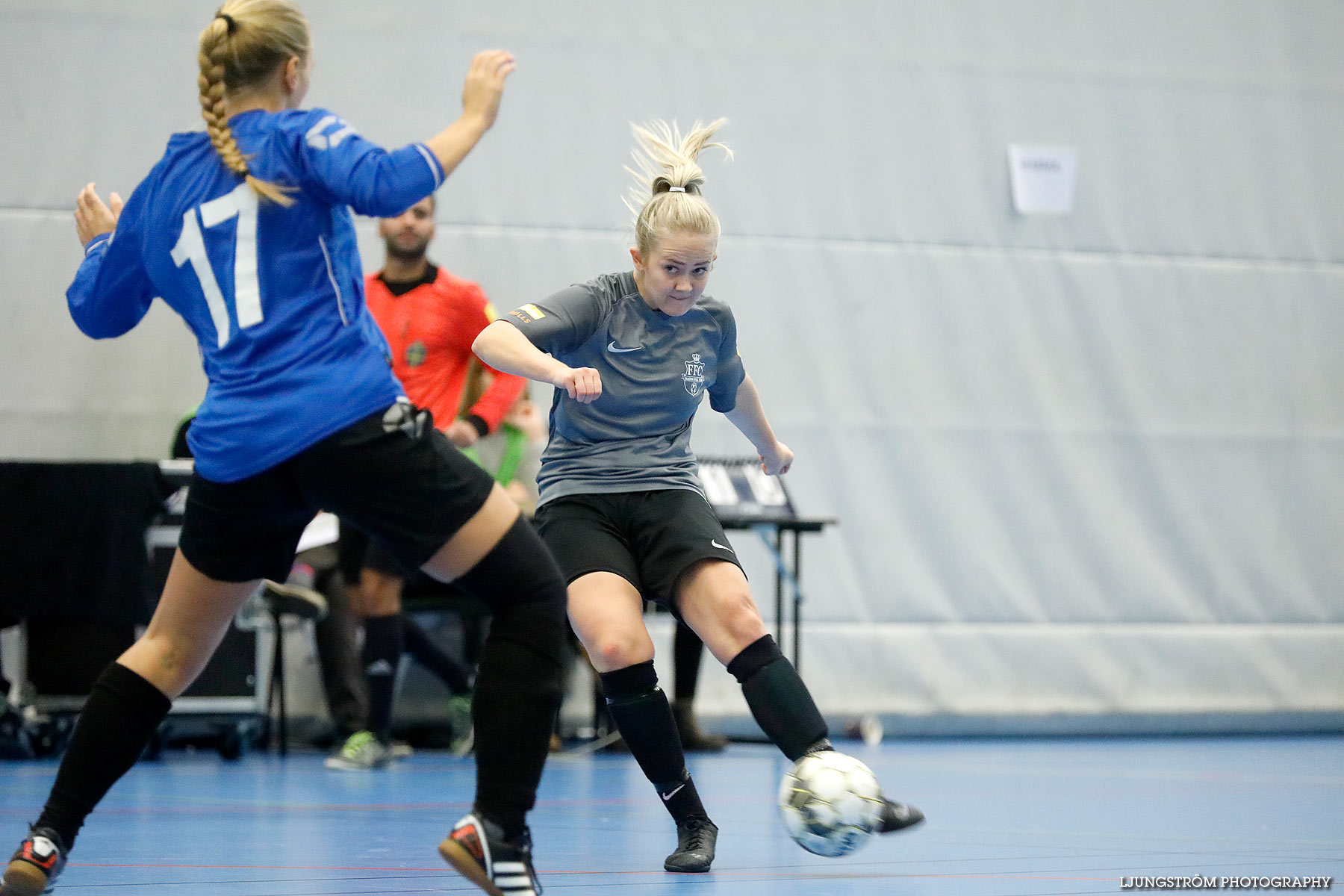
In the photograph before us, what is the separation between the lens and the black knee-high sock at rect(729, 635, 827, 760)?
9.97 feet

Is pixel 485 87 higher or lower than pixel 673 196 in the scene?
higher

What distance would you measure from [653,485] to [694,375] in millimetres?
276

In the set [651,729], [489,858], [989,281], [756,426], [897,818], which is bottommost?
[897,818]

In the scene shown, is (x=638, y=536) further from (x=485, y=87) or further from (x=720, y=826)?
(x=485, y=87)

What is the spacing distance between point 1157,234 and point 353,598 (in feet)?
15.3

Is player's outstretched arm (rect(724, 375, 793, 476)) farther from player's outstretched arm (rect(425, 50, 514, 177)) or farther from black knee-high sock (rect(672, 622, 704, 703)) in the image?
black knee-high sock (rect(672, 622, 704, 703))

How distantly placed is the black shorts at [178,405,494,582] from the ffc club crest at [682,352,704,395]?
104 cm

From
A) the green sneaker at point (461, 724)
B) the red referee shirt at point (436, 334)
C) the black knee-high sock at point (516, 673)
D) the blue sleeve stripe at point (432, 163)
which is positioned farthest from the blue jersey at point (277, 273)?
the green sneaker at point (461, 724)

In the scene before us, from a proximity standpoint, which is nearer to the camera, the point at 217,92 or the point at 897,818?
the point at 217,92

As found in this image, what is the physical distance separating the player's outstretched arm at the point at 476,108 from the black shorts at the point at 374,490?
42 cm

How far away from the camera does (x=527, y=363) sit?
2.88m

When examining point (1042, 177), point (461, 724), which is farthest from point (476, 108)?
point (1042, 177)

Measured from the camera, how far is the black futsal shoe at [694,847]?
3021 mm

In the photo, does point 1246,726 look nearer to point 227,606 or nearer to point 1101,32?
point 1101,32
